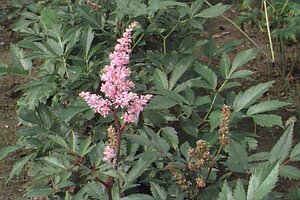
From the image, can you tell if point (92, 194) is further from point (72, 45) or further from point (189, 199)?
point (72, 45)

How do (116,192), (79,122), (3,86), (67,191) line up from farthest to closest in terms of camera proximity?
(3,86) → (79,122) → (67,191) → (116,192)

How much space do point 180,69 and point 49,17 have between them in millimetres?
734

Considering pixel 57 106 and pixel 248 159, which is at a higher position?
pixel 248 159

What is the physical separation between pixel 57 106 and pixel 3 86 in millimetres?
748

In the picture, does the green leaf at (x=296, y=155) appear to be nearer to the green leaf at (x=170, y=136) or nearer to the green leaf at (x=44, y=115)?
the green leaf at (x=170, y=136)

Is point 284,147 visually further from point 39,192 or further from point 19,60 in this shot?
→ point 19,60

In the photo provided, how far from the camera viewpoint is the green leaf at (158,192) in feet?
6.61

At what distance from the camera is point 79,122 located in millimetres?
2584

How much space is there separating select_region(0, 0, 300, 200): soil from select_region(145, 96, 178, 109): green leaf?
55cm

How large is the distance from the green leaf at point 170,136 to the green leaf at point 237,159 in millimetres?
275

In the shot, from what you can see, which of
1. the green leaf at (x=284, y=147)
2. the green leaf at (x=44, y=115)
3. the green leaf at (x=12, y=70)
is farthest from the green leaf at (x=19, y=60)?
the green leaf at (x=284, y=147)

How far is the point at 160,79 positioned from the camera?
2.55m

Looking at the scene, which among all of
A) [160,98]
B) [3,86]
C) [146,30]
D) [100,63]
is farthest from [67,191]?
[3,86]

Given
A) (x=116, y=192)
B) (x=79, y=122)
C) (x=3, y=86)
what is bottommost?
(x=3, y=86)
